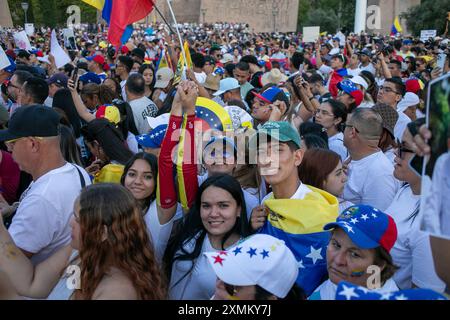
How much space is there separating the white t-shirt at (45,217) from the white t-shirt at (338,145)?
10.9ft

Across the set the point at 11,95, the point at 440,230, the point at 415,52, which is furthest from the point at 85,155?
the point at 415,52

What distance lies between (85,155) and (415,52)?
15710 millimetres

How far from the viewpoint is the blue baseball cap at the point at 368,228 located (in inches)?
113

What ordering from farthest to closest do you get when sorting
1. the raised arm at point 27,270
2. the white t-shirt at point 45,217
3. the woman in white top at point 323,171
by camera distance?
the woman in white top at point 323,171
the white t-shirt at point 45,217
the raised arm at point 27,270

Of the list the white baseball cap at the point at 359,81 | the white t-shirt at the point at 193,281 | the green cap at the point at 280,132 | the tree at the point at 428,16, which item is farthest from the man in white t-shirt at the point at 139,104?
the tree at the point at 428,16

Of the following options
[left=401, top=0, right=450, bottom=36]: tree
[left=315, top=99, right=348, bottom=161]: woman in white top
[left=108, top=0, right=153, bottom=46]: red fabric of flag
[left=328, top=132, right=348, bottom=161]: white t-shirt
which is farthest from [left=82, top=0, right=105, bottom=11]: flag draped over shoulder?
[left=401, top=0, right=450, bottom=36]: tree

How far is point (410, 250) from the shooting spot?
10.9 feet

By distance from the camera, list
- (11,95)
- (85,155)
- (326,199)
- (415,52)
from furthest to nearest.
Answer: (415,52) < (11,95) < (85,155) < (326,199)

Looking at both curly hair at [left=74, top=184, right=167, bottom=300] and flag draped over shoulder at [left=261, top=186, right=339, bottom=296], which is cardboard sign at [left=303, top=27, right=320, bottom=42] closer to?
flag draped over shoulder at [left=261, top=186, right=339, bottom=296]

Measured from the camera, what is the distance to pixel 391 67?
12.6 metres

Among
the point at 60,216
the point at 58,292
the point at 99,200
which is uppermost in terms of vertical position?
the point at 99,200

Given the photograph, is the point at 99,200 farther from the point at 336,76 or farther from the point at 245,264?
the point at 336,76

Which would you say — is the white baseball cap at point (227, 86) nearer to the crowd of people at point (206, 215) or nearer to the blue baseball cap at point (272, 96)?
the blue baseball cap at point (272, 96)

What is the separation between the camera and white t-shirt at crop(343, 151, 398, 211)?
14.9 ft
